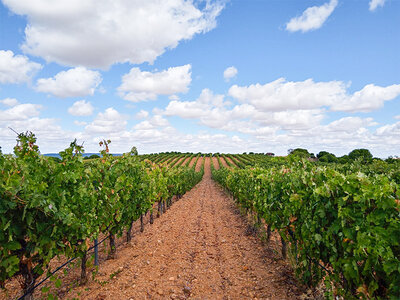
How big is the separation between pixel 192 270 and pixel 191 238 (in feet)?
8.50

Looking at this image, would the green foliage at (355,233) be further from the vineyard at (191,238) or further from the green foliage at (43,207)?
the green foliage at (43,207)

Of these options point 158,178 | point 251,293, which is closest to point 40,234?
point 251,293

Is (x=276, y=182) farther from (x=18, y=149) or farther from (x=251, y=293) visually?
(x=18, y=149)

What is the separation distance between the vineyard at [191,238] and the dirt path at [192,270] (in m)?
0.03

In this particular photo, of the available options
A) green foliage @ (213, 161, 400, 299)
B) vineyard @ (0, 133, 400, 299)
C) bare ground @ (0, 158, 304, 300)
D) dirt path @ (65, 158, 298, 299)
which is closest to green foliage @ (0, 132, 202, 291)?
vineyard @ (0, 133, 400, 299)

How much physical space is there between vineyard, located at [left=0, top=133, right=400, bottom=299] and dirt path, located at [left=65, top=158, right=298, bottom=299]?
28 mm

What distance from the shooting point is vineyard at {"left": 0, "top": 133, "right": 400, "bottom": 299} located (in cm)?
307

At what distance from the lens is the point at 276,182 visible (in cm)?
671

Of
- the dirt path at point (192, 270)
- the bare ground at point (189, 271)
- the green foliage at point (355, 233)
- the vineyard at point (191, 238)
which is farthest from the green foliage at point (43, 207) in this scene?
the green foliage at point (355, 233)

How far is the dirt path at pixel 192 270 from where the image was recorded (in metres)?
4.88

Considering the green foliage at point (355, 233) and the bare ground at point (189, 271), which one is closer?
the green foliage at point (355, 233)

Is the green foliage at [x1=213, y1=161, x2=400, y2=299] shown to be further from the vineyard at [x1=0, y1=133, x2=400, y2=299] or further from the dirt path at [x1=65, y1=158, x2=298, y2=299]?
the dirt path at [x1=65, y1=158, x2=298, y2=299]

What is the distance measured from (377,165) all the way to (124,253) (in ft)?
35.5

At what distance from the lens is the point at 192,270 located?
589 cm
